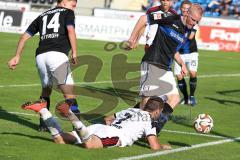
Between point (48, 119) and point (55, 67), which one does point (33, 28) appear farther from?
point (48, 119)

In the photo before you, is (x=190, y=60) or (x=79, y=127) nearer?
(x=79, y=127)

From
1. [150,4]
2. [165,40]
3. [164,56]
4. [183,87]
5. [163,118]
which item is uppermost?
[165,40]

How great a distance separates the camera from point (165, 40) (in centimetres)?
1268

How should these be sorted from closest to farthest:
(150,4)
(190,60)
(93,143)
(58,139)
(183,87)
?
(93,143) < (58,139) < (183,87) < (190,60) < (150,4)

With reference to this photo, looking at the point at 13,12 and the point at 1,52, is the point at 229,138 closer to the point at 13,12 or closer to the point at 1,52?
the point at 1,52

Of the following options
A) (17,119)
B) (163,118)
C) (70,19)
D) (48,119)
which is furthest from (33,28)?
(163,118)

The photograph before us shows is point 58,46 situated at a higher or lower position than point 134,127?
higher

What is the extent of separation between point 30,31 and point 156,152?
3.37m

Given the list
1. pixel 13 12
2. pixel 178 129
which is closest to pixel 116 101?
pixel 178 129

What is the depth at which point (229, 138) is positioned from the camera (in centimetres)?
1316

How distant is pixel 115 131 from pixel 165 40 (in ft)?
7.24

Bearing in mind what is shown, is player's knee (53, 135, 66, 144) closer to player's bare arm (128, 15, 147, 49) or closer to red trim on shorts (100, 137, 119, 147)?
red trim on shorts (100, 137, 119, 147)

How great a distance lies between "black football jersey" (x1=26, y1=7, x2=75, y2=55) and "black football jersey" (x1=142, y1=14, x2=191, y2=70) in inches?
59.6

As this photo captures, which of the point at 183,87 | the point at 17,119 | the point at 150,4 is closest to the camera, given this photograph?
the point at 17,119
